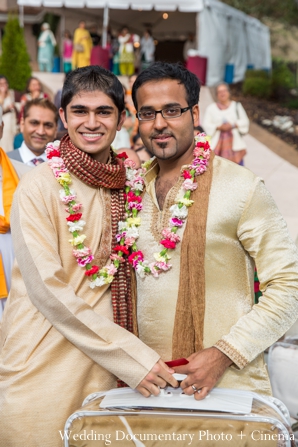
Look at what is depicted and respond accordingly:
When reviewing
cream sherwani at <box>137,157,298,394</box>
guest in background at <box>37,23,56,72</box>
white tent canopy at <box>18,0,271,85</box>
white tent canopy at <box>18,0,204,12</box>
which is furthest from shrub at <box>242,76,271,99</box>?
cream sherwani at <box>137,157,298,394</box>

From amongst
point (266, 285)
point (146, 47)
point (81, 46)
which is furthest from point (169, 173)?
point (146, 47)

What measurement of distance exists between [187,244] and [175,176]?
391 mm

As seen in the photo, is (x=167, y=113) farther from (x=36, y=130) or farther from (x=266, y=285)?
(x=36, y=130)

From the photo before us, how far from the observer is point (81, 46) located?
21969 mm

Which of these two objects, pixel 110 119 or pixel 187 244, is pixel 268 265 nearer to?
pixel 187 244

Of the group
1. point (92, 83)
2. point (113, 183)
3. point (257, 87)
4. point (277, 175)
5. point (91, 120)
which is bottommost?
point (277, 175)

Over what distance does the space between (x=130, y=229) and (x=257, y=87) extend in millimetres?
20264

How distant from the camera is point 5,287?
382cm

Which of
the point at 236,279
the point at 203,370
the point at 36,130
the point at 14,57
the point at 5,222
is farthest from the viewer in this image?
the point at 14,57

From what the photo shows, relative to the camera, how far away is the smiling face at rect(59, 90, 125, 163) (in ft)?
9.05

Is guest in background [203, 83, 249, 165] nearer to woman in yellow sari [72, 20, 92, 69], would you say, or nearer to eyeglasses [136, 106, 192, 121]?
eyeglasses [136, 106, 192, 121]

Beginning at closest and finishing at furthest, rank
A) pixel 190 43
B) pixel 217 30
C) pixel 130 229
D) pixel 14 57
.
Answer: pixel 130 229, pixel 14 57, pixel 217 30, pixel 190 43

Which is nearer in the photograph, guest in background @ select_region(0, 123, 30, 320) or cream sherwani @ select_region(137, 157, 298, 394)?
cream sherwani @ select_region(137, 157, 298, 394)

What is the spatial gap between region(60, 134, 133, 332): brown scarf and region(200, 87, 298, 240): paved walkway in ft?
21.2
